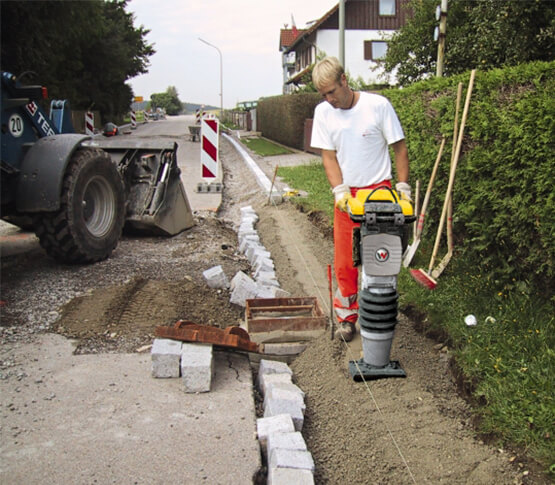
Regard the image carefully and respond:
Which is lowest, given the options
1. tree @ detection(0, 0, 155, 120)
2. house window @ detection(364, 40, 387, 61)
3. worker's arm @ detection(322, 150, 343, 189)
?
worker's arm @ detection(322, 150, 343, 189)

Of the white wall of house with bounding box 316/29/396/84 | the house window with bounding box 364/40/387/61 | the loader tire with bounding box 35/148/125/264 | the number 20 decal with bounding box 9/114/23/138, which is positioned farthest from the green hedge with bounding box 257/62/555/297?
the house window with bounding box 364/40/387/61

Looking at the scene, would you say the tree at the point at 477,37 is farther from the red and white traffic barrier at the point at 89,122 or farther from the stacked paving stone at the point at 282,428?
the red and white traffic barrier at the point at 89,122

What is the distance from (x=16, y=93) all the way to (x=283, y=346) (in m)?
3.89

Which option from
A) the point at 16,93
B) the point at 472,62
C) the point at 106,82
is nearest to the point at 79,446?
the point at 16,93

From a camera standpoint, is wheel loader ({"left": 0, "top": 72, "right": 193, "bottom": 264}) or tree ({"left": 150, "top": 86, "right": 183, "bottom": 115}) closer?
wheel loader ({"left": 0, "top": 72, "right": 193, "bottom": 264})

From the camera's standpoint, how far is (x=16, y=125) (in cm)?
605

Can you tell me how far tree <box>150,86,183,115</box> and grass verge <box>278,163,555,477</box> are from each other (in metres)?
Result: 105

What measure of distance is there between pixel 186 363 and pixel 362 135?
1868 millimetres

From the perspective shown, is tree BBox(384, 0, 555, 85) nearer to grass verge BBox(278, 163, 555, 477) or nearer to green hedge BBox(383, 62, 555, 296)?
green hedge BBox(383, 62, 555, 296)

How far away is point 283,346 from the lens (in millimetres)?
4531

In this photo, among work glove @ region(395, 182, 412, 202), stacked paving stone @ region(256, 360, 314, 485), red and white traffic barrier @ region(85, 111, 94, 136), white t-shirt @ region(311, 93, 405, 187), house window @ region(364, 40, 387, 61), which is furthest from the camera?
house window @ region(364, 40, 387, 61)

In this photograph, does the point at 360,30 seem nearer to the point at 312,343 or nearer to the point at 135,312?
the point at 135,312

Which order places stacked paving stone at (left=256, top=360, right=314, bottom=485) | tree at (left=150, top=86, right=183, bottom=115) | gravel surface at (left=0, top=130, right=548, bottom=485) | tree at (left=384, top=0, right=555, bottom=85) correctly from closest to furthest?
stacked paving stone at (left=256, top=360, right=314, bottom=485), gravel surface at (left=0, top=130, right=548, bottom=485), tree at (left=384, top=0, right=555, bottom=85), tree at (left=150, top=86, right=183, bottom=115)

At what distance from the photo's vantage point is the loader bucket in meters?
7.87
